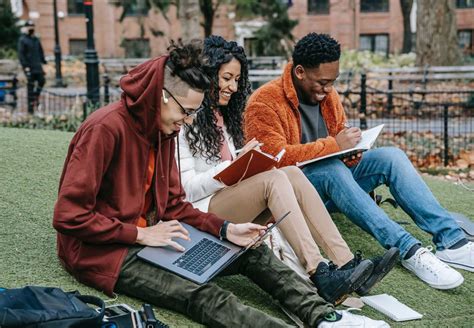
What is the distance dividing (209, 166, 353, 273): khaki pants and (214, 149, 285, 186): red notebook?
40 mm

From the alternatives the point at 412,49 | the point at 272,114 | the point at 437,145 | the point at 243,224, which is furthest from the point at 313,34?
the point at 412,49

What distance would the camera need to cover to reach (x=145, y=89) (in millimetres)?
3682

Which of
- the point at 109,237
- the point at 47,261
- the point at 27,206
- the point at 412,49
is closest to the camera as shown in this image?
the point at 109,237

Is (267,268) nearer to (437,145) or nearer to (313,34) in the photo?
(313,34)

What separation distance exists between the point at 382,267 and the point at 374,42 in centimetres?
3388

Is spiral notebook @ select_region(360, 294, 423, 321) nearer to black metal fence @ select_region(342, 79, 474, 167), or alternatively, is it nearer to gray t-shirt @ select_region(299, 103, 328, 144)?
gray t-shirt @ select_region(299, 103, 328, 144)

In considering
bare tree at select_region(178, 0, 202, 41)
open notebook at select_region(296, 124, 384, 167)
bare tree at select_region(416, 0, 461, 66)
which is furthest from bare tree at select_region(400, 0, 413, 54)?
open notebook at select_region(296, 124, 384, 167)

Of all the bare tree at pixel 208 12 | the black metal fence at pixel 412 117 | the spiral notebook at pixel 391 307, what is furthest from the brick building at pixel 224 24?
the spiral notebook at pixel 391 307

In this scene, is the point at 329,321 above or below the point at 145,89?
below

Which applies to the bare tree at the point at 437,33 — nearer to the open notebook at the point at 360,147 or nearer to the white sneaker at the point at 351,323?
the open notebook at the point at 360,147

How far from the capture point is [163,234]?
382 cm

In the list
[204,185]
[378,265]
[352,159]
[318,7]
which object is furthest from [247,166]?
[318,7]

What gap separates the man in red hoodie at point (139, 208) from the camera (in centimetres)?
359

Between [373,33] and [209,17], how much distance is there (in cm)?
1413
